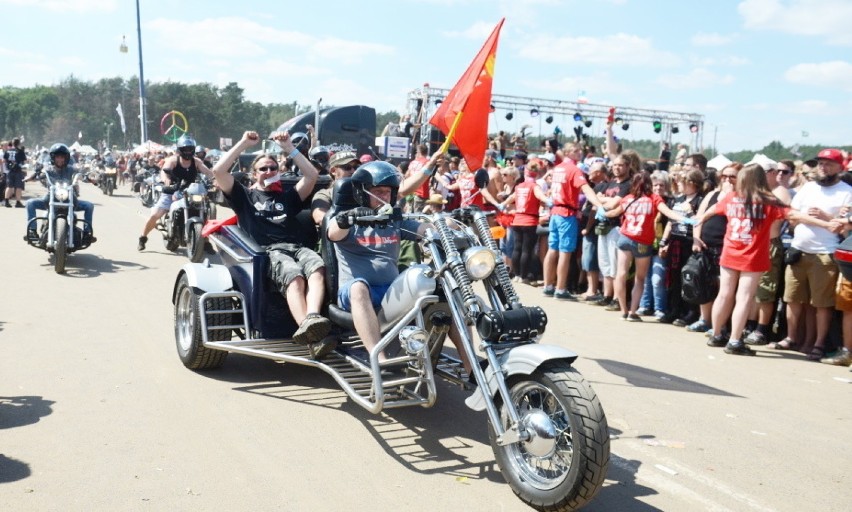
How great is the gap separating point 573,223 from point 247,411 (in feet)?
20.0

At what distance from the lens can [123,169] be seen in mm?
42500

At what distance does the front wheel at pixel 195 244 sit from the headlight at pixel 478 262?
8108mm

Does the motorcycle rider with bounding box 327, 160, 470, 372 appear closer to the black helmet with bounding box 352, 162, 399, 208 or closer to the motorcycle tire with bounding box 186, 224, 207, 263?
the black helmet with bounding box 352, 162, 399, 208

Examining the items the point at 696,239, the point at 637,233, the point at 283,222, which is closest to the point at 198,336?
the point at 283,222

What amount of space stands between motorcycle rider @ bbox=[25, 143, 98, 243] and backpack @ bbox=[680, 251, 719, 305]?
8119 mm

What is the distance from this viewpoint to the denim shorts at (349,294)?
4883 mm

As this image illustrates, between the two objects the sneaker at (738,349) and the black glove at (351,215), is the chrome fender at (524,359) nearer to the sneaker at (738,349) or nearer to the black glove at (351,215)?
the black glove at (351,215)

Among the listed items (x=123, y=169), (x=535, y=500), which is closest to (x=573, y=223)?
(x=535, y=500)

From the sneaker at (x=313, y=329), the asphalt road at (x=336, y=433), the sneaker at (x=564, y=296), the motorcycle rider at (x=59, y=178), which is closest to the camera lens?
the asphalt road at (x=336, y=433)

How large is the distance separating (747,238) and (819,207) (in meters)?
0.74

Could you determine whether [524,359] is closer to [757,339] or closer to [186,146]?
[757,339]

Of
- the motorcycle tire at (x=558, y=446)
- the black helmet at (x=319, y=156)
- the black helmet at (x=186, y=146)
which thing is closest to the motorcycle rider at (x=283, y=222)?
the motorcycle tire at (x=558, y=446)

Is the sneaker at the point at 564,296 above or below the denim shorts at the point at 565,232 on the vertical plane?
below

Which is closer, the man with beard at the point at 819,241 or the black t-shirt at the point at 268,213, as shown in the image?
the black t-shirt at the point at 268,213
